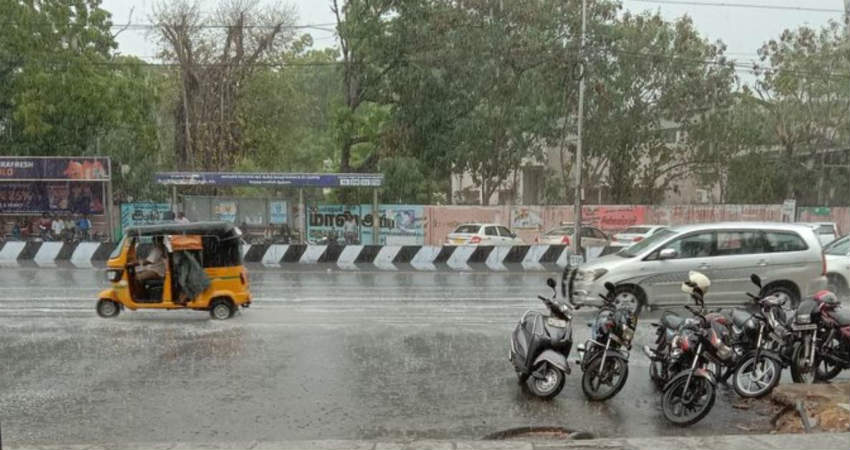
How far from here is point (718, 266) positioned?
12461 mm

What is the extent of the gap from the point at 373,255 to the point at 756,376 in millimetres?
16747

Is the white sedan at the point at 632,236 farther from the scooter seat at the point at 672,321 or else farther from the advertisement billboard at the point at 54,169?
the scooter seat at the point at 672,321

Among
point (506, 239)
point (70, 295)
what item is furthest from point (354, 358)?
point (506, 239)

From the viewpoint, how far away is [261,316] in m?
12.8

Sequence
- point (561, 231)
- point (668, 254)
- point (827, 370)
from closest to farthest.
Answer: point (827, 370), point (668, 254), point (561, 231)

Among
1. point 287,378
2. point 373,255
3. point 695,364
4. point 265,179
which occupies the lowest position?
point 373,255

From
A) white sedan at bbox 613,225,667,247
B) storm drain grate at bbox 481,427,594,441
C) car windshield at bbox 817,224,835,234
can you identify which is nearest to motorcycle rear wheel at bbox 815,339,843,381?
storm drain grate at bbox 481,427,594,441

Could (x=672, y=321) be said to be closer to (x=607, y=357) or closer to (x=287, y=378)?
(x=607, y=357)

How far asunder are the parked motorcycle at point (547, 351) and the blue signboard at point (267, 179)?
18578mm

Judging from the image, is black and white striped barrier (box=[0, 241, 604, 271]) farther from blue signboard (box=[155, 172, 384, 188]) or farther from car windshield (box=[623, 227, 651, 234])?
car windshield (box=[623, 227, 651, 234])

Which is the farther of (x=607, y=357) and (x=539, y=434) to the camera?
(x=607, y=357)

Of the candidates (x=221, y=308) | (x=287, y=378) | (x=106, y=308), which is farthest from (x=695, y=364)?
(x=106, y=308)

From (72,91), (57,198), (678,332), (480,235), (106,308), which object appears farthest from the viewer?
(72,91)

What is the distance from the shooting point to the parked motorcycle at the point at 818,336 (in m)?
7.97
